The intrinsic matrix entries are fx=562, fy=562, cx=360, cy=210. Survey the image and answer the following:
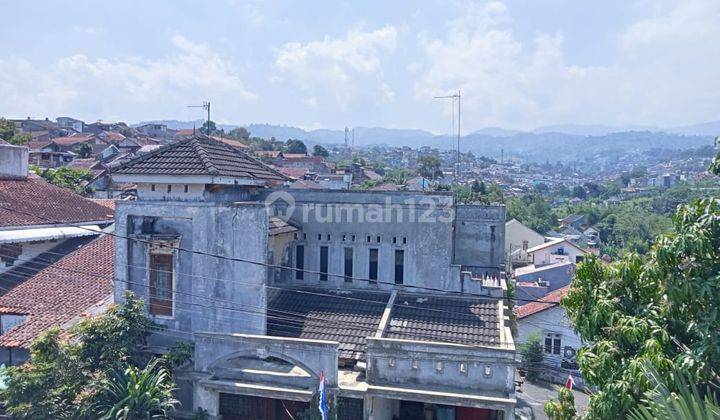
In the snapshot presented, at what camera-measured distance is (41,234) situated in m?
21.0

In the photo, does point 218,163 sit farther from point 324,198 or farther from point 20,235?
point 20,235

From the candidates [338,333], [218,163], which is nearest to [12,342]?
[218,163]

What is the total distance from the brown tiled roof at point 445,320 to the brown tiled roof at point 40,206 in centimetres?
1415

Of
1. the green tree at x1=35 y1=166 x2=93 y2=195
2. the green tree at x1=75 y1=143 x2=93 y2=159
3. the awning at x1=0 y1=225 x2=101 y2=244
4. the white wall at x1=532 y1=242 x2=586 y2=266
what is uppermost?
the green tree at x1=75 y1=143 x2=93 y2=159

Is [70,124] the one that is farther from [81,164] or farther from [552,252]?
[552,252]

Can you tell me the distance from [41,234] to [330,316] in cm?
1182

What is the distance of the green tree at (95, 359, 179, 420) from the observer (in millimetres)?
12695

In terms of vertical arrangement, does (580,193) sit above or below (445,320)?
above

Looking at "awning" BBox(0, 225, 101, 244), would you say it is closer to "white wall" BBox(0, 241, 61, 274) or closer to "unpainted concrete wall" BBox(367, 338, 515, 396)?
"white wall" BBox(0, 241, 61, 274)

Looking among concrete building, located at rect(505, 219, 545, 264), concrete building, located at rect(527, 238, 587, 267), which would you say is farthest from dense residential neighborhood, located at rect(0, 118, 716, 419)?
concrete building, located at rect(505, 219, 545, 264)

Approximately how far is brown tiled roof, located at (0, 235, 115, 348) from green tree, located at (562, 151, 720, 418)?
550 inches

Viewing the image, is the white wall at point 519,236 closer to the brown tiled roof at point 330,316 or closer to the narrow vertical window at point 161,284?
the brown tiled roof at point 330,316

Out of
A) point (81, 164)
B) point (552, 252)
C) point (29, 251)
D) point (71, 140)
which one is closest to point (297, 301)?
point (29, 251)

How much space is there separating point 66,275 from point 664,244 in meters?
18.6
